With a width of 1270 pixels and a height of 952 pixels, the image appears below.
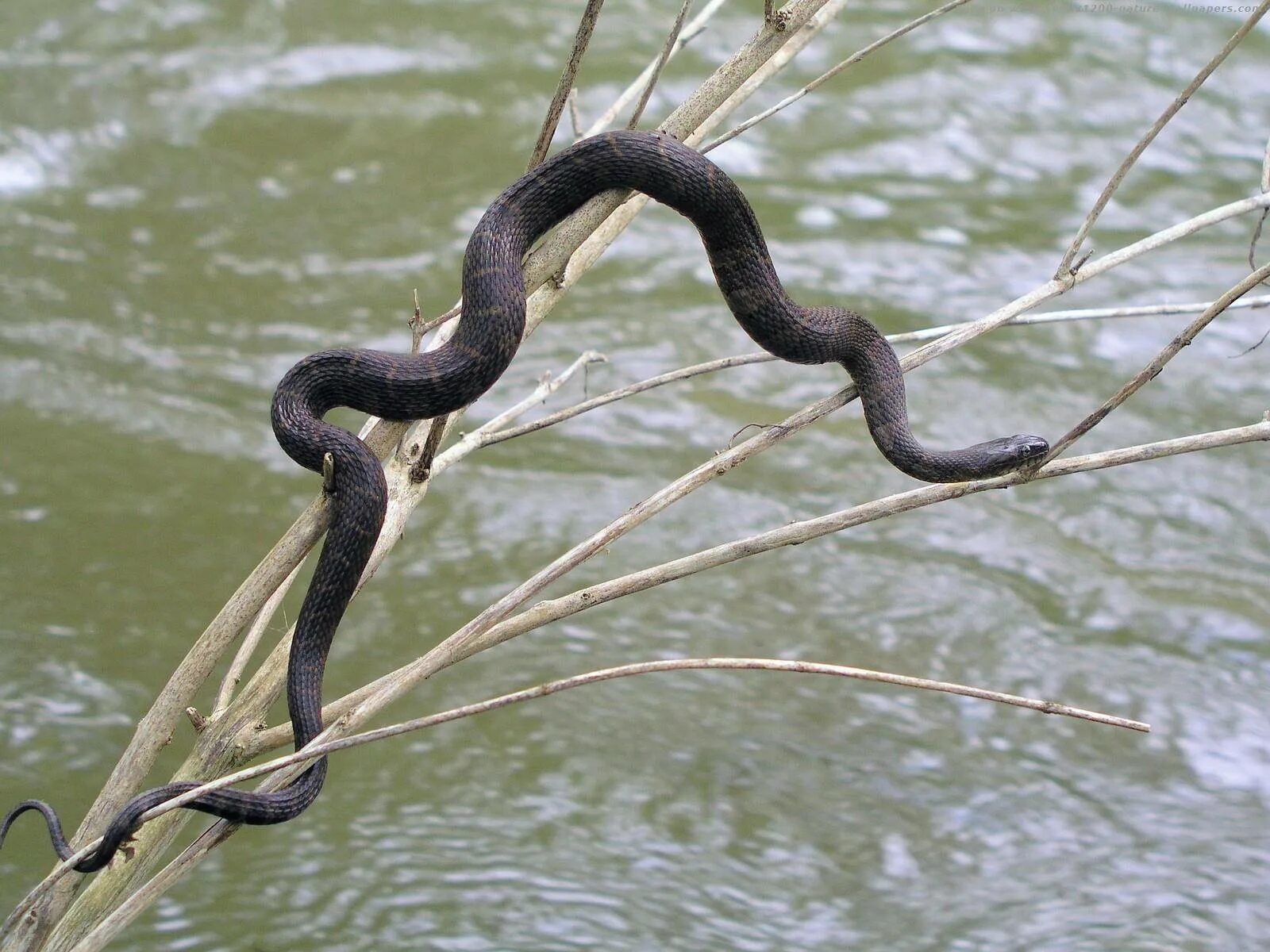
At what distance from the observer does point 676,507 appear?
671 cm

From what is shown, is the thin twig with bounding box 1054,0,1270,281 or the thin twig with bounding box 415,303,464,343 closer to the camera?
the thin twig with bounding box 1054,0,1270,281

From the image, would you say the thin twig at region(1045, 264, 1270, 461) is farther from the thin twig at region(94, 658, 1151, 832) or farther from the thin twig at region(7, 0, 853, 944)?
the thin twig at region(7, 0, 853, 944)

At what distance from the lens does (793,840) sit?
15.8 feet

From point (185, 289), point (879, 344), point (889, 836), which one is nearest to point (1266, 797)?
point (889, 836)

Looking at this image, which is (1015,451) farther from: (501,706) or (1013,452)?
(501,706)

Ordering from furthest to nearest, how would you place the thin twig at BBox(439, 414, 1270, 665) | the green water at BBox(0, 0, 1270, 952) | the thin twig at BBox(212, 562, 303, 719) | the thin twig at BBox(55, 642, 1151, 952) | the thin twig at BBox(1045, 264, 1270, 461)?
1. the green water at BBox(0, 0, 1270, 952)
2. the thin twig at BBox(212, 562, 303, 719)
3. the thin twig at BBox(439, 414, 1270, 665)
4. the thin twig at BBox(1045, 264, 1270, 461)
5. the thin twig at BBox(55, 642, 1151, 952)

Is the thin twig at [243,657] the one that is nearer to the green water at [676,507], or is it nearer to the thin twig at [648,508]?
the thin twig at [648,508]

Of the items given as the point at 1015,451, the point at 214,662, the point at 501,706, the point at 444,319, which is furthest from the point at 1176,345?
the point at 214,662

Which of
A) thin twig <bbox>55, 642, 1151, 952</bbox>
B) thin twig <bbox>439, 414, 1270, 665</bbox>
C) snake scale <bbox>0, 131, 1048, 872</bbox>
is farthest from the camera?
snake scale <bbox>0, 131, 1048, 872</bbox>

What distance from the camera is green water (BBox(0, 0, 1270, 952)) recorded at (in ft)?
15.1

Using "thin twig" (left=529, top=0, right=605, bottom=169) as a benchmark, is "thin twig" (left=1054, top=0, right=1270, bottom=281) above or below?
above

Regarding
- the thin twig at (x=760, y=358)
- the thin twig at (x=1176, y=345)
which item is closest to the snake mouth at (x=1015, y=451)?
the thin twig at (x=760, y=358)

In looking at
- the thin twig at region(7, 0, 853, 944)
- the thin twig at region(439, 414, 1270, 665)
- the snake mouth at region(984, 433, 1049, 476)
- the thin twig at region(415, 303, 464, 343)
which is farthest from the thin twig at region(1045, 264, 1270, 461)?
the thin twig at region(415, 303, 464, 343)

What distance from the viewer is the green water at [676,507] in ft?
15.1
